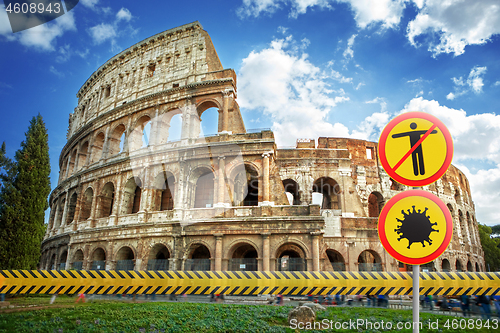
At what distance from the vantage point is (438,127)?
254cm

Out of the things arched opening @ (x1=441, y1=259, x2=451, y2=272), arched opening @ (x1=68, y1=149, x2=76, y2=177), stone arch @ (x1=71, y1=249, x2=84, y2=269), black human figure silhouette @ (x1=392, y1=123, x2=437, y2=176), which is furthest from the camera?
arched opening @ (x1=68, y1=149, x2=76, y2=177)

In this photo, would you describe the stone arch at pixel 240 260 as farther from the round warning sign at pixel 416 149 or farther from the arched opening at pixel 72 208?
the round warning sign at pixel 416 149

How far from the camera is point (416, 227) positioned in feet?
→ 7.97

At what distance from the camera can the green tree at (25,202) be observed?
48.3ft

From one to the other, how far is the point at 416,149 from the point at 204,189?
1877 centimetres

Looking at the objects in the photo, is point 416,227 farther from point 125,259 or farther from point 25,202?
point 125,259

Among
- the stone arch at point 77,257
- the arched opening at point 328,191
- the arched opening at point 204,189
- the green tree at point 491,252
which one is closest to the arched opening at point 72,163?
the stone arch at point 77,257

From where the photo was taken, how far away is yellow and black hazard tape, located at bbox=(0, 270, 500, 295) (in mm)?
5250

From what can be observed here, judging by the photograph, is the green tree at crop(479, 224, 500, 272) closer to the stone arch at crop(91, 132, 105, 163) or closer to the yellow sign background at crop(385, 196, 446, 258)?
the stone arch at crop(91, 132, 105, 163)

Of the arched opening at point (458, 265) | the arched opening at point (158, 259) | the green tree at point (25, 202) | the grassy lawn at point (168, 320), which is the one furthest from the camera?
the arched opening at point (458, 265)

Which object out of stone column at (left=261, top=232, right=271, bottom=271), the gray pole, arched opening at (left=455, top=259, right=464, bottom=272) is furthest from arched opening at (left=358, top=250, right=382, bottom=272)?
the gray pole

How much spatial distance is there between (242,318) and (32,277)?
487 centimetres

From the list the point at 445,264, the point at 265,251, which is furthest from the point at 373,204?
the point at 265,251

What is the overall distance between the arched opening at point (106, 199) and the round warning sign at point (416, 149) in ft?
73.0
